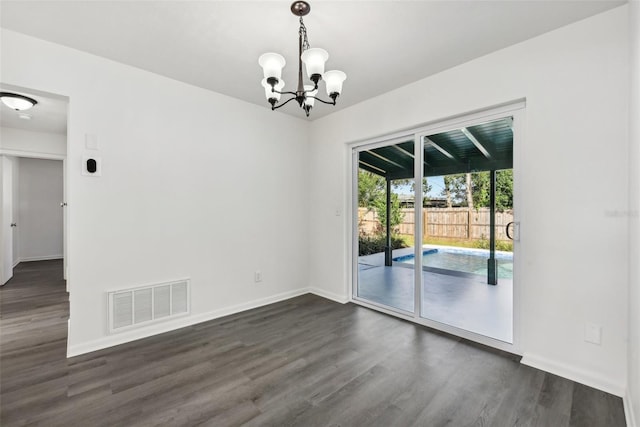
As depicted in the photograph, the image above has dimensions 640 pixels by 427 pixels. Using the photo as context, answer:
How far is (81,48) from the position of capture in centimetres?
242

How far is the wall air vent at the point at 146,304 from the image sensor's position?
2.62 metres

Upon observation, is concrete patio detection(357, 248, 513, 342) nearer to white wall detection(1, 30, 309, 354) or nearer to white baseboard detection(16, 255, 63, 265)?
white wall detection(1, 30, 309, 354)

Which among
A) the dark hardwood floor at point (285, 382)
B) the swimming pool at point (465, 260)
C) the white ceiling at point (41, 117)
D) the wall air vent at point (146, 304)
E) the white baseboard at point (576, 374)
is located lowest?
the dark hardwood floor at point (285, 382)

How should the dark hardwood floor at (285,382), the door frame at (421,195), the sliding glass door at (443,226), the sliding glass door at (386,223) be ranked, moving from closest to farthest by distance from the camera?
the dark hardwood floor at (285,382)
the door frame at (421,195)
the sliding glass door at (443,226)
the sliding glass door at (386,223)

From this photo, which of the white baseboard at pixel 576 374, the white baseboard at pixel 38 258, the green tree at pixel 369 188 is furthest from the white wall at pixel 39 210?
the white baseboard at pixel 576 374

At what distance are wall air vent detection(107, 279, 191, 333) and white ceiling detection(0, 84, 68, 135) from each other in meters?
2.47

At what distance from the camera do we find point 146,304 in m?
2.80

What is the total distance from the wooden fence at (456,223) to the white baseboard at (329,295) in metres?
1.22

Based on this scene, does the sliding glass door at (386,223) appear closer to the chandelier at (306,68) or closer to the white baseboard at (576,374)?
the white baseboard at (576,374)

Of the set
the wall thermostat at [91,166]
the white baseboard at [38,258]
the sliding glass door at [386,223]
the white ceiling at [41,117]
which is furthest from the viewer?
the white baseboard at [38,258]

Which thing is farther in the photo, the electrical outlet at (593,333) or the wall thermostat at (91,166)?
the wall thermostat at (91,166)

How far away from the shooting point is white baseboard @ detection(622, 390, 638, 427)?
1.54 meters

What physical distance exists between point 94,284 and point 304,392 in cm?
211

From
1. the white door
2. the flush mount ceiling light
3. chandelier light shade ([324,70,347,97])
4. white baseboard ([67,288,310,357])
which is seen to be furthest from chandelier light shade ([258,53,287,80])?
the white door
